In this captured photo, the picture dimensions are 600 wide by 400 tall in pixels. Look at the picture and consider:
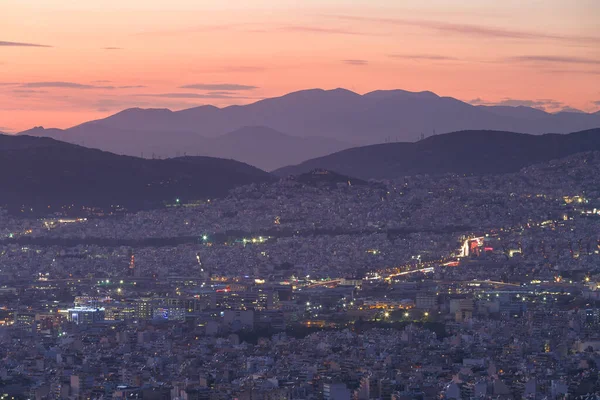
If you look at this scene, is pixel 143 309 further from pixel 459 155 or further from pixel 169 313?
pixel 459 155

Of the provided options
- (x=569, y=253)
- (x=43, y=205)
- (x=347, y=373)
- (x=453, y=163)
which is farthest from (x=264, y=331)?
(x=453, y=163)

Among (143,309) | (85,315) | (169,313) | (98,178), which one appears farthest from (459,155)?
(85,315)

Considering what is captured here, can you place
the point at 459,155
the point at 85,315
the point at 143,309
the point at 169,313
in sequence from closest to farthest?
the point at 85,315
the point at 169,313
the point at 143,309
the point at 459,155

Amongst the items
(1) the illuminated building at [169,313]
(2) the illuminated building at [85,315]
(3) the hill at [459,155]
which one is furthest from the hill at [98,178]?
(2) the illuminated building at [85,315]

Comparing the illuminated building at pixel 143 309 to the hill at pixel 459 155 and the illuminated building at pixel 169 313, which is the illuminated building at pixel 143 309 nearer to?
the illuminated building at pixel 169 313

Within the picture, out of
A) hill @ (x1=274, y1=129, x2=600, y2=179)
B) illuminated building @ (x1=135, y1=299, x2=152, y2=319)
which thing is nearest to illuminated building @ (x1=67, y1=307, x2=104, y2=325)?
illuminated building @ (x1=135, y1=299, x2=152, y2=319)
